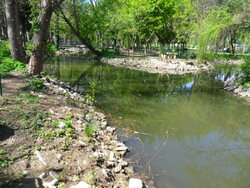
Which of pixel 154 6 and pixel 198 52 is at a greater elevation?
pixel 154 6

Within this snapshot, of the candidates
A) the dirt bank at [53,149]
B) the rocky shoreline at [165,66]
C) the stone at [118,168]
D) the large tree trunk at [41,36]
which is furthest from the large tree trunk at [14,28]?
the rocky shoreline at [165,66]

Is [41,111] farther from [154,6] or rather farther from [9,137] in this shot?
[154,6]

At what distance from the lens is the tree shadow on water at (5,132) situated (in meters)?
3.75

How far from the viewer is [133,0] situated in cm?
2803

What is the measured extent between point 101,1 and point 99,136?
103ft

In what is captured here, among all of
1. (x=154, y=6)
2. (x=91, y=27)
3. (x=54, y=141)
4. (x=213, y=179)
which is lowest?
(x=213, y=179)

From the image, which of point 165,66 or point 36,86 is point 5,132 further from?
point 165,66

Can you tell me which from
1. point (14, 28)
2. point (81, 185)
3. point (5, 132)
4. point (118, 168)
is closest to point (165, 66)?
point (14, 28)

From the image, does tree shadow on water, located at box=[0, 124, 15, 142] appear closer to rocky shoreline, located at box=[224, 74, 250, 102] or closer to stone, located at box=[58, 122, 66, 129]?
stone, located at box=[58, 122, 66, 129]

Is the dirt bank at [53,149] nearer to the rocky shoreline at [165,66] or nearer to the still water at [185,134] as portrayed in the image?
the still water at [185,134]

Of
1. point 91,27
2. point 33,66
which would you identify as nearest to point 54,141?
point 33,66

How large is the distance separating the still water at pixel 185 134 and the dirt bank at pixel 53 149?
0.77 m

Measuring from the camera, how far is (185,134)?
246 inches

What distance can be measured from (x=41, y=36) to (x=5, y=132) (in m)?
5.63
